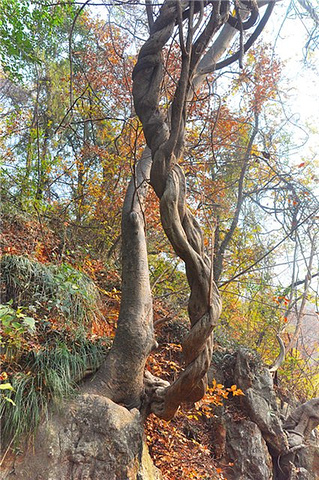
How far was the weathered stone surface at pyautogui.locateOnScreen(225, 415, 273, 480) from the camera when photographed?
3.81m

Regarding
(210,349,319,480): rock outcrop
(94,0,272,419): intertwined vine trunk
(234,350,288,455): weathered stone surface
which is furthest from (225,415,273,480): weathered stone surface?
(94,0,272,419): intertwined vine trunk

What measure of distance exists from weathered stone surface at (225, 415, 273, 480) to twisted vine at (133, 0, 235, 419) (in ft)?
7.46

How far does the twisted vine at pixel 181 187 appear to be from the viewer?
1.89 m

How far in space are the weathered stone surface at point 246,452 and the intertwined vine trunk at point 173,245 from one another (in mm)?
2201

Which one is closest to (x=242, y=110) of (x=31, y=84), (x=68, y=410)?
(x=31, y=84)

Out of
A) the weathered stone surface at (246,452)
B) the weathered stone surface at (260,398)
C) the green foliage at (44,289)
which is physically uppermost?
the green foliage at (44,289)

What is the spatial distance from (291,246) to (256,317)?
2.14 m

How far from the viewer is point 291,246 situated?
805 cm

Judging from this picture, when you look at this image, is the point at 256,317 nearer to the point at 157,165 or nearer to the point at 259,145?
the point at 259,145

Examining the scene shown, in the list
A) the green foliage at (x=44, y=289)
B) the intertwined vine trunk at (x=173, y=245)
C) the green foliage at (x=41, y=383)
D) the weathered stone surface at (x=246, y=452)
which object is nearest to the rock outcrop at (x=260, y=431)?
the weathered stone surface at (x=246, y=452)

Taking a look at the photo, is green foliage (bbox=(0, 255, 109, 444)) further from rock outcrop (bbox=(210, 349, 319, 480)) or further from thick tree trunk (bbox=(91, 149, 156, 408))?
rock outcrop (bbox=(210, 349, 319, 480))

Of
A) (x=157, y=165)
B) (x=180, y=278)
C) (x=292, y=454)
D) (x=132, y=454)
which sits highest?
(x=157, y=165)

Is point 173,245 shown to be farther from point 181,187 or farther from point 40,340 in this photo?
point 40,340

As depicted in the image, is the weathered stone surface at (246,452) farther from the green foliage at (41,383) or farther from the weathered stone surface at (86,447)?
the green foliage at (41,383)
